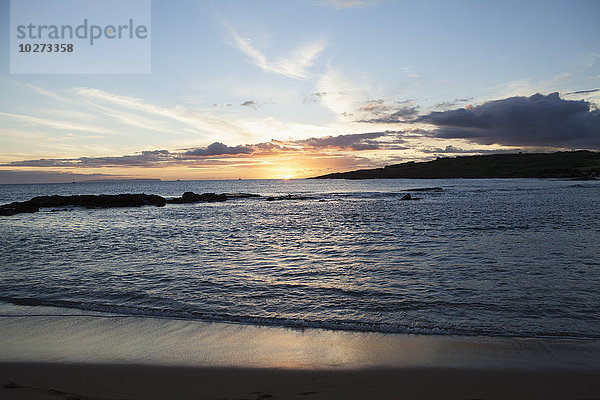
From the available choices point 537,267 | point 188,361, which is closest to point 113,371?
point 188,361

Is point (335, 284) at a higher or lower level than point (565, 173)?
A: lower

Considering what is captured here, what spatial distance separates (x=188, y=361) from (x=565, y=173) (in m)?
174

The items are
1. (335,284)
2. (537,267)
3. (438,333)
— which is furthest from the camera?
(537,267)

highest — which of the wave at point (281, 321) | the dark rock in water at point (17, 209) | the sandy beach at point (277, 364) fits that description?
the dark rock in water at point (17, 209)

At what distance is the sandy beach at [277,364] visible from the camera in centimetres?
512

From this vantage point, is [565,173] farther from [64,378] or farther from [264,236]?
[64,378]

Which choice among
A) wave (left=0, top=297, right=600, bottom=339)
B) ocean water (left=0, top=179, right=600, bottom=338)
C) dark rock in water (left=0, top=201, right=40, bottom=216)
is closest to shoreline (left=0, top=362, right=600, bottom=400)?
wave (left=0, top=297, right=600, bottom=339)

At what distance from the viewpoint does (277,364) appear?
5969 millimetres

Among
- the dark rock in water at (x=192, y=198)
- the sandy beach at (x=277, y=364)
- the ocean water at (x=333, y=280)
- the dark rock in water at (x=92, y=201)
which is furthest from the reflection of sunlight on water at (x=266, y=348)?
A: the dark rock in water at (x=192, y=198)

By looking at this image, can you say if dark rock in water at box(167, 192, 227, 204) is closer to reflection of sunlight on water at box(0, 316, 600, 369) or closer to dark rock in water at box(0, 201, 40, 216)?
dark rock in water at box(0, 201, 40, 216)

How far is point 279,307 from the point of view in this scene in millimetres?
9000

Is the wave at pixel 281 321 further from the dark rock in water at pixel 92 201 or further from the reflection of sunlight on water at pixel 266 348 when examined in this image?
the dark rock in water at pixel 92 201

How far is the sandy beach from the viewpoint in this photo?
5125 millimetres

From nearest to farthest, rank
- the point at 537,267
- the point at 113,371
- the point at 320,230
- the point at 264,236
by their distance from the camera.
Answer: the point at 113,371
the point at 537,267
the point at 264,236
the point at 320,230
